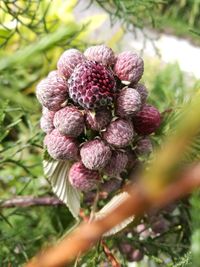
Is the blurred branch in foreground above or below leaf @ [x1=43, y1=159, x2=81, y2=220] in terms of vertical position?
above

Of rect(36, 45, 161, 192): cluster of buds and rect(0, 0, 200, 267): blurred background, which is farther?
rect(0, 0, 200, 267): blurred background

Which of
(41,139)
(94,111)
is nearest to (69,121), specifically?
(94,111)

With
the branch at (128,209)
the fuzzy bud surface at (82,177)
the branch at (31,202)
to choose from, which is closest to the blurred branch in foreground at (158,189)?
the branch at (128,209)

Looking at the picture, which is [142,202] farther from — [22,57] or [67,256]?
[22,57]

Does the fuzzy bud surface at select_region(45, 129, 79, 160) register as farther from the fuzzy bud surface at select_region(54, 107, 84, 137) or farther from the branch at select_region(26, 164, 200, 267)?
the branch at select_region(26, 164, 200, 267)

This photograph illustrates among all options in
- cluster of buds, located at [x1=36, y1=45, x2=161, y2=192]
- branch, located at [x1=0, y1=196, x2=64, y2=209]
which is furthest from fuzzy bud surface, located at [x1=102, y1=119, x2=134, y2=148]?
branch, located at [x1=0, y1=196, x2=64, y2=209]

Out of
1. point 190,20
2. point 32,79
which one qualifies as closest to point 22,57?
point 32,79

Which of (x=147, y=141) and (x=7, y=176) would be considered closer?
(x=147, y=141)
